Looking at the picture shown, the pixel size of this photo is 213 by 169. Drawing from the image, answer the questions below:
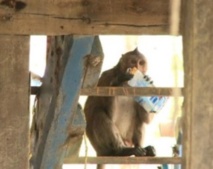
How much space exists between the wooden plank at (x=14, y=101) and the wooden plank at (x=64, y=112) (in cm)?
13

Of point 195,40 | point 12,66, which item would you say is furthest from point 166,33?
point 12,66

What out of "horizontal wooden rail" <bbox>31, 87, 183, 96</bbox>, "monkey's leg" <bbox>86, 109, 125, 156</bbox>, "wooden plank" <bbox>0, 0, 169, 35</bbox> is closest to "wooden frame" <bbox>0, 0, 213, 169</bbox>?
"wooden plank" <bbox>0, 0, 169, 35</bbox>

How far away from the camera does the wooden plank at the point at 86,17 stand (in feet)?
6.67

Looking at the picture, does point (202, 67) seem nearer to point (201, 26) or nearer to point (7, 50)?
point (201, 26)

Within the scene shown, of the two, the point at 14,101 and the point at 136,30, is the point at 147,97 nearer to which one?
the point at 136,30

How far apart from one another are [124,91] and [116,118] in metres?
2.92

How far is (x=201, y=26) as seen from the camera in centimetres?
197

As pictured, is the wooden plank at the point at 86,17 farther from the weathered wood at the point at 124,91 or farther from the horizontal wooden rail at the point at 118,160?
the horizontal wooden rail at the point at 118,160

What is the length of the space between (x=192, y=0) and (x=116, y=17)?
0.77 ft

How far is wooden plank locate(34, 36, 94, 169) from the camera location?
2.07 metres

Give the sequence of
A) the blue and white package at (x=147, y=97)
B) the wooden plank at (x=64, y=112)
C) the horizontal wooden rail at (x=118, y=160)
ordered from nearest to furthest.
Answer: the wooden plank at (x=64, y=112) < the horizontal wooden rail at (x=118, y=160) < the blue and white package at (x=147, y=97)

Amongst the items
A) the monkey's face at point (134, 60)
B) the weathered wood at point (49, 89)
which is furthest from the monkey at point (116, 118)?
the weathered wood at point (49, 89)

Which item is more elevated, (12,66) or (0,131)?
(12,66)

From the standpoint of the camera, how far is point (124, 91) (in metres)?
2.14
